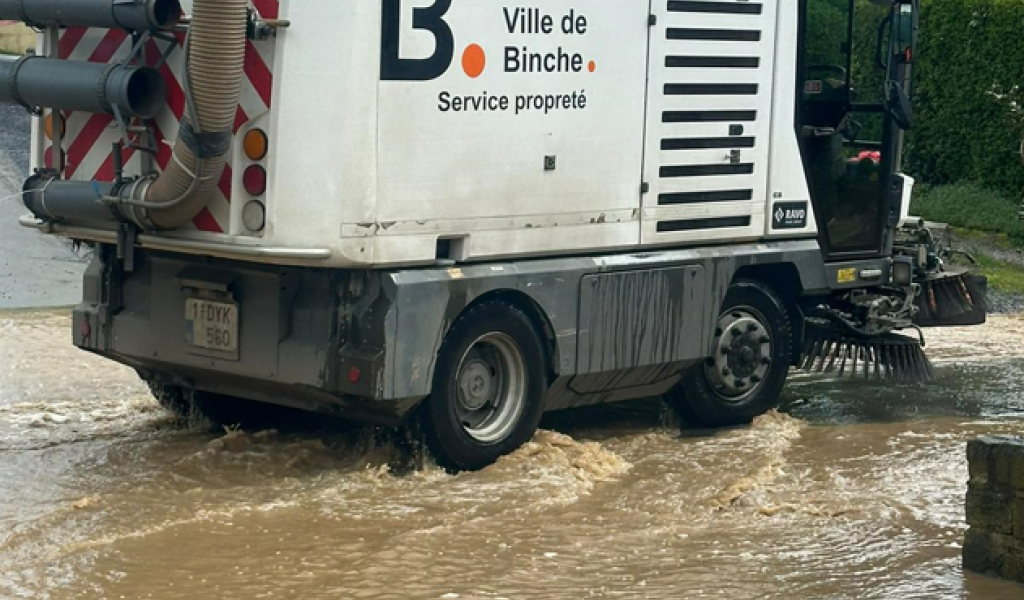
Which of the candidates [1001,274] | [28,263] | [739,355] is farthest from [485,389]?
[1001,274]

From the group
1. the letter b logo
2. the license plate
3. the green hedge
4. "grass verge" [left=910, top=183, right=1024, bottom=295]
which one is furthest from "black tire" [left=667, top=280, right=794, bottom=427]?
the green hedge

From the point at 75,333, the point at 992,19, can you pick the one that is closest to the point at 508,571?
the point at 75,333

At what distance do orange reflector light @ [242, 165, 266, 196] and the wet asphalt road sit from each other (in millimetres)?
5710

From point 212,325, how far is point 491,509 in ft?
5.38

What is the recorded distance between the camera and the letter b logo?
311 inches

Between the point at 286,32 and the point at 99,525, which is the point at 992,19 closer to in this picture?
the point at 286,32

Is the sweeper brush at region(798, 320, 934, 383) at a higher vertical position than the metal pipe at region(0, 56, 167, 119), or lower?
lower

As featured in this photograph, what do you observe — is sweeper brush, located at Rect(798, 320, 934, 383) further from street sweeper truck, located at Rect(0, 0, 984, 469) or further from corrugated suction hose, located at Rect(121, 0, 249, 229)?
corrugated suction hose, located at Rect(121, 0, 249, 229)

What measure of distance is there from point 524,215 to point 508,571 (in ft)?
7.17

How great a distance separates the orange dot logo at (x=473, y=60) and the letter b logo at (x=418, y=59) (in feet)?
0.29

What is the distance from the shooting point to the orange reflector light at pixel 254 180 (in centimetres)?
793

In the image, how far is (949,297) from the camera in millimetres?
11398

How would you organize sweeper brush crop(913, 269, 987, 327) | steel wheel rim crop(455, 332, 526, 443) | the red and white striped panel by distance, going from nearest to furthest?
the red and white striped panel, steel wheel rim crop(455, 332, 526, 443), sweeper brush crop(913, 269, 987, 327)

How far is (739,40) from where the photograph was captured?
9.71m
